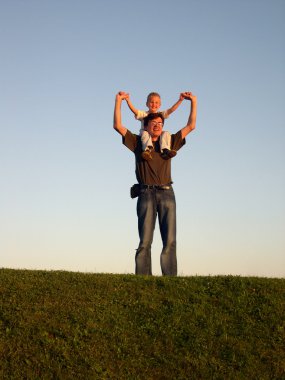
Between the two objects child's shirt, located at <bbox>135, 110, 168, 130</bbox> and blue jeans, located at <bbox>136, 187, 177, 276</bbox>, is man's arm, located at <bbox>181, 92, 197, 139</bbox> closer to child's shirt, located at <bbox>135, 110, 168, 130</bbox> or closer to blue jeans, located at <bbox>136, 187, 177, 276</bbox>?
child's shirt, located at <bbox>135, 110, 168, 130</bbox>

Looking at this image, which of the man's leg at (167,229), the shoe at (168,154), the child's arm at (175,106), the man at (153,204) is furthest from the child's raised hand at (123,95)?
the man's leg at (167,229)

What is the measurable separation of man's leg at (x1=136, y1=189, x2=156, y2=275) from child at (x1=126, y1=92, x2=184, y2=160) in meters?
0.96

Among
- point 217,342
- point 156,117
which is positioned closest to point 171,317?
point 217,342

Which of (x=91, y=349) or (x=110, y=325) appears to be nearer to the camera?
(x=91, y=349)

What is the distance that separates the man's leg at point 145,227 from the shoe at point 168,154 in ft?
2.96

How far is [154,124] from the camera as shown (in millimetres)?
14250

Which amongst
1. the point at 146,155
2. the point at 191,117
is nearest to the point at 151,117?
the point at 191,117

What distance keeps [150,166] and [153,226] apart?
4.62 feet

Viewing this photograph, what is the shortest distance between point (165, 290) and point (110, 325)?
1884 millimetres

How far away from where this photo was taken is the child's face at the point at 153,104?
14422mm

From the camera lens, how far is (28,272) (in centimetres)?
1398

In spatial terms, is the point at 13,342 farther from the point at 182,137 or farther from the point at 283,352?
the point at 182,137

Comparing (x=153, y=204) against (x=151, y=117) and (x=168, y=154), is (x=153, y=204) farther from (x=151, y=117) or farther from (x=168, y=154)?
(x=151, y=117)

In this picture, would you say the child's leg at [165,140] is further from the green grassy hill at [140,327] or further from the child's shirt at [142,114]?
the green grassy hill at [140,327]
